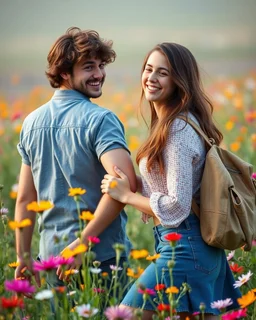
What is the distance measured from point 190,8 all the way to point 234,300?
14.0m

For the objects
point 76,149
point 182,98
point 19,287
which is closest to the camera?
point 19,287

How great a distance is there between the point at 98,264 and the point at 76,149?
1.58ft

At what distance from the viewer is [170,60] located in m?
2.90

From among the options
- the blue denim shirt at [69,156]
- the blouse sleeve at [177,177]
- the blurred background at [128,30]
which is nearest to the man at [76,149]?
the blue denim shirt at [69,156]

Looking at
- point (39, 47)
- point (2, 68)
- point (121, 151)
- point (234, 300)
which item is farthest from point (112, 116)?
point (39, 47)

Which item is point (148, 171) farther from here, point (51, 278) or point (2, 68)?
point (2, 68)

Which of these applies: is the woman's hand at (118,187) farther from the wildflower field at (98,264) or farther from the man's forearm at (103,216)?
the wildflower field at (98,264)

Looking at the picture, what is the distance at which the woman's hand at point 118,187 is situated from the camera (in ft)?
9.46

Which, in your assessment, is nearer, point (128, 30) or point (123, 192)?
point (123, 192)

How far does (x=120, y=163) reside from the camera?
2.94m

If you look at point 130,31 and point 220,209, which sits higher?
point 130,31

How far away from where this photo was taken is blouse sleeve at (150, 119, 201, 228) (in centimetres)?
274

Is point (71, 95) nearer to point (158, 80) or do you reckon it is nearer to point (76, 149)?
point (76, 149)

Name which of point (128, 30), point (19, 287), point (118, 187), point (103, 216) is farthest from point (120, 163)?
point (128, 30)
